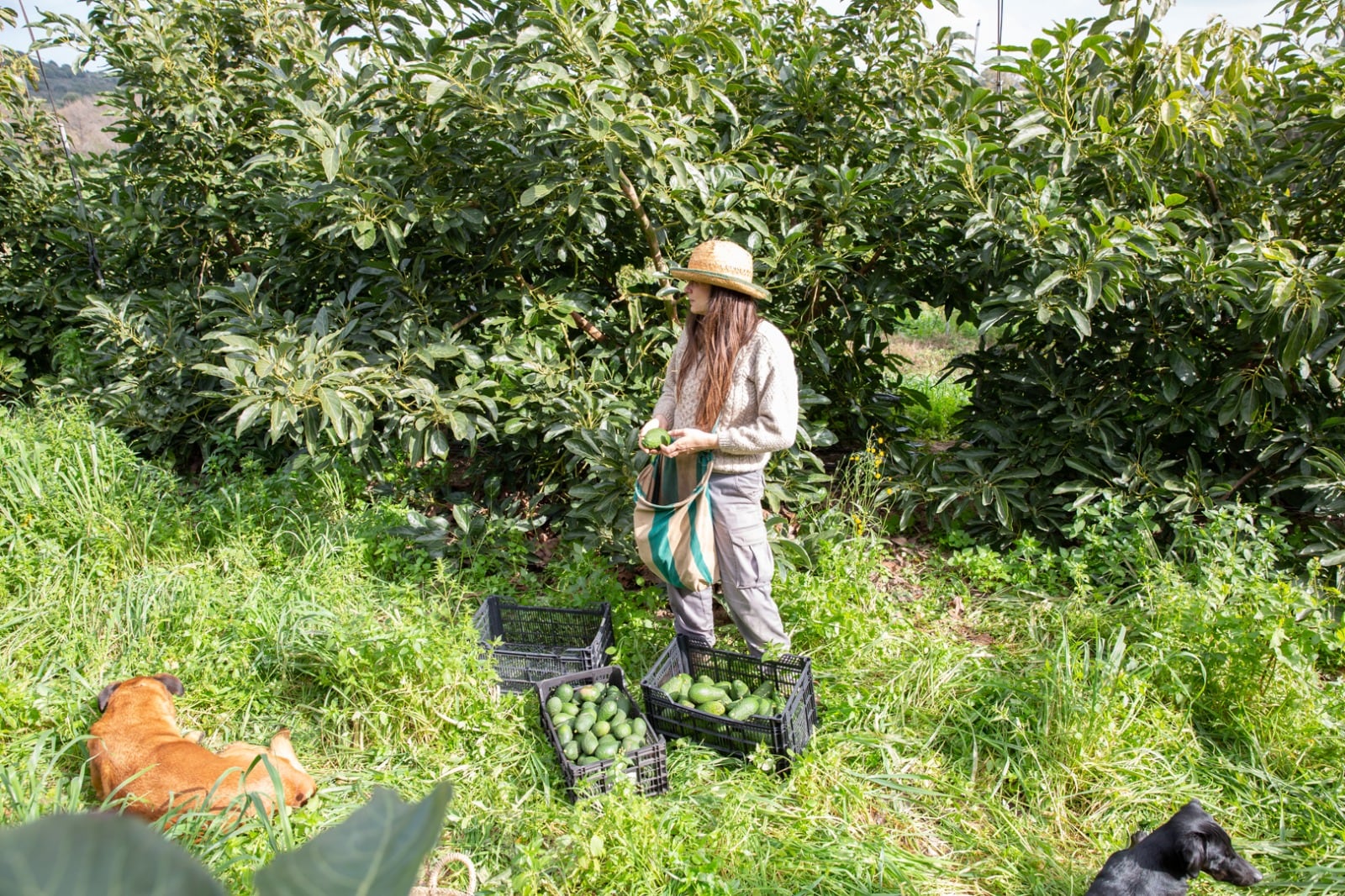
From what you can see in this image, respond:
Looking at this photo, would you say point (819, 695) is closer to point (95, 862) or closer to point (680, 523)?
point (680, 523)

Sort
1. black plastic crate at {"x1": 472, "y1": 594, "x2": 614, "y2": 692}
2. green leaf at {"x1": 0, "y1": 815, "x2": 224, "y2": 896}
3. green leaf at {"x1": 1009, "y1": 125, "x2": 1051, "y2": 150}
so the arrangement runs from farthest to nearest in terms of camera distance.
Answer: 1. green leaf at {"x1": 1009, "y1": 125, "x2": 1051, "y2": 150}
2. black plastic crate at {"x1": 472, "y1": 594, "x2": 614, "y2": 692}
3. green leaf at {"x1": 0, "y1": 815, "x2": 224, "y2": 896}

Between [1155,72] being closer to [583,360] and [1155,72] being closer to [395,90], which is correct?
[583,360]

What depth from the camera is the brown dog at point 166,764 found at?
2.21 m

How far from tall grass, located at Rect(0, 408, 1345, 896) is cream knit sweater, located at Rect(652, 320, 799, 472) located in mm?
733

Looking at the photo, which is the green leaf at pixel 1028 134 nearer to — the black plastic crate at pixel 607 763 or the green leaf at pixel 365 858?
the black plastic crate at pixel 607 763

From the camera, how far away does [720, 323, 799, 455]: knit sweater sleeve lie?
2.52 metres

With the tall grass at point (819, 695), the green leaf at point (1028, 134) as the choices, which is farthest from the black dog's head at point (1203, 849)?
the green leaf at point (1028, 134)

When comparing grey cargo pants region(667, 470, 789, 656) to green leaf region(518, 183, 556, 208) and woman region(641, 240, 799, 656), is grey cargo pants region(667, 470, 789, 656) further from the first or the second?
green leaf region(518, 183, 556, 208)

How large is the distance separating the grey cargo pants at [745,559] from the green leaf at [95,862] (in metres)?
2.40

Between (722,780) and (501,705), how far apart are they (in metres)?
0.74

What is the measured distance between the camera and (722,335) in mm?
2553

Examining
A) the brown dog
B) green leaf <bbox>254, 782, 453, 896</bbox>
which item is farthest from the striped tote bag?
green leaf <bbox>254, 782, 453, 896</bbox>

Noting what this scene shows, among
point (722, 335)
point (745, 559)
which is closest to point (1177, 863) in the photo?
point (745, 559)

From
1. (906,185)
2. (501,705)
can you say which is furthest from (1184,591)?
(501,705)
